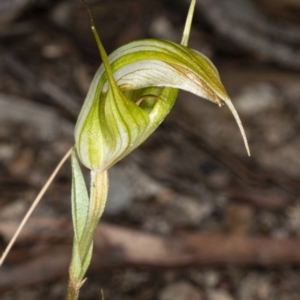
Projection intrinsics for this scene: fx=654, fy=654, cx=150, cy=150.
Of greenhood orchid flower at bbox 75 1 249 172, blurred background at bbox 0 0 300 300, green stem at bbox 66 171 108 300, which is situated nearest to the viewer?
greenhood orchid flower at bbox 75 1 249 172

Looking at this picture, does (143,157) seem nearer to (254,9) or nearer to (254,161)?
(254,161)

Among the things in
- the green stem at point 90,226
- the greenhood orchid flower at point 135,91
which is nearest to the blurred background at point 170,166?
the green stem at point 90,226

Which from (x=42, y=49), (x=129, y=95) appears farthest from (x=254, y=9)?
(x=129, y=95)

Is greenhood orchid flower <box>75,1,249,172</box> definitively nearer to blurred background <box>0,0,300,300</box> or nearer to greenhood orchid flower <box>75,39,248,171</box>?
greenhood orchid flower <box>75,39,248,171</box>

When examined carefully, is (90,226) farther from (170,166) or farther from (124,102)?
(170,166)

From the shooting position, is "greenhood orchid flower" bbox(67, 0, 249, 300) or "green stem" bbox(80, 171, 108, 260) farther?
"green stem" bbox(80, 171, 108, 260)

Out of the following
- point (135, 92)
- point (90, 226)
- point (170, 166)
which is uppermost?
point (135, 92)

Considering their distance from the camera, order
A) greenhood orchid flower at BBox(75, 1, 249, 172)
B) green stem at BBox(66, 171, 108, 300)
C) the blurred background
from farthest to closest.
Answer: the blurred background < green stem at BBox(66, 171, 108, 300) < greenhood orchid flower at BBox(75, 1, 249, 172)

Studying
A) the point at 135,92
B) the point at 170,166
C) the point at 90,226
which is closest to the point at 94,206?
the point at 90,226

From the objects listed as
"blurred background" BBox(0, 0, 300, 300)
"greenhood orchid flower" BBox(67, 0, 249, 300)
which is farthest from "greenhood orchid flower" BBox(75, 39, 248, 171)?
"blurred background" BBox(0, 0, 300, 300)
